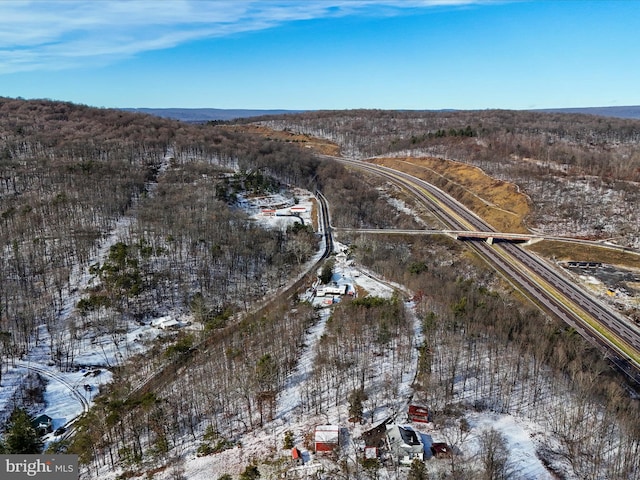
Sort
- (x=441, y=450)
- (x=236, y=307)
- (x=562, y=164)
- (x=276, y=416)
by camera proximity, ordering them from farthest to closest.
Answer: (x=562, y=164)
(x=236, y=307)
(x=276, y=416)
(x=441, y=450)

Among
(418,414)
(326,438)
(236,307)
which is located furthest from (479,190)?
(326,438)

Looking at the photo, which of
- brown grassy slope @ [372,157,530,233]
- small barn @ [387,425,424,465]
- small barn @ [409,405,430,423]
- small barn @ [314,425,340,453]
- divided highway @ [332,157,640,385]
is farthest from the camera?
brown grassy slope @ [372,157,530,233]

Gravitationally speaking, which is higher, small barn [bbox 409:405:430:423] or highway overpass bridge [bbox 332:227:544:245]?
highway overpass bridge [bbox 332:227:544:245]

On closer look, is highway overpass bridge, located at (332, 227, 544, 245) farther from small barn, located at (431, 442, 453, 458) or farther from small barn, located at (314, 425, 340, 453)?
small barn, located at (431, 442, 453, 458)

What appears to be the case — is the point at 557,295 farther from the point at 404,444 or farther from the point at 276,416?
the point at 276,416

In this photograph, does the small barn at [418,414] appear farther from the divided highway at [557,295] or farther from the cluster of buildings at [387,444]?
the divided highway at [557,295]

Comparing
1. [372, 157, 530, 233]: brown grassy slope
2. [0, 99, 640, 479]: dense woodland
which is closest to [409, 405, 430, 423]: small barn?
[0, 99, 640, 479]: dense woodland

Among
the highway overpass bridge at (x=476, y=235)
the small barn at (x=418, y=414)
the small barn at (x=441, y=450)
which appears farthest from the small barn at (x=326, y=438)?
the highway overpass bridge at (x=476, y=235)
